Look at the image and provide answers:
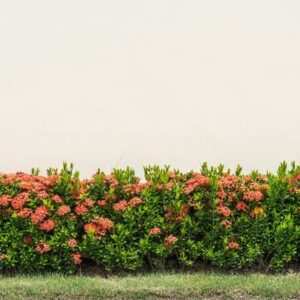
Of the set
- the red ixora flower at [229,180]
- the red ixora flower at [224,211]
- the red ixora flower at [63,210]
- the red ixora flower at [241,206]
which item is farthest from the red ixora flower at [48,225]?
the red ixora flower at [241,206]

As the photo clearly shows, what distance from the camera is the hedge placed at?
1338cm

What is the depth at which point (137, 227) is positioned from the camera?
13.5 m

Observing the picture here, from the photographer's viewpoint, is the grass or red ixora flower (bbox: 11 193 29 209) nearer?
the grass

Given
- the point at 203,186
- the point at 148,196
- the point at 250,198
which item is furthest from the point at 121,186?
the point at 250,198

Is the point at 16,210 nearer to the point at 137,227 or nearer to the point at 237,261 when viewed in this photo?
the point at 137,227

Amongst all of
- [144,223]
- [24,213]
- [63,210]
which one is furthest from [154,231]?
[24,213]

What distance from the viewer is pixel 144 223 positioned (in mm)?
13430

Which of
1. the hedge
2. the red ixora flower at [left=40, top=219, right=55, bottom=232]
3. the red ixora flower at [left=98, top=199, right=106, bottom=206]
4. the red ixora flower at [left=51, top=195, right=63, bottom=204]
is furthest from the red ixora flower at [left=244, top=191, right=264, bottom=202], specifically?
the red ixora flower at [left=40, top=219, right=55, bottom=232]

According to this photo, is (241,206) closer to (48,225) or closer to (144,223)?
(144,223)

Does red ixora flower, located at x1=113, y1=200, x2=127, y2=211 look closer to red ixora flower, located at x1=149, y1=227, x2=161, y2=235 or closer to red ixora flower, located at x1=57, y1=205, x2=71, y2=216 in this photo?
red ixora flower, located at x1=149, y1=227, x2=161, y2=235

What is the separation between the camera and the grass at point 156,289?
440 inches

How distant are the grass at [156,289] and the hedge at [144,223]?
1401 mm

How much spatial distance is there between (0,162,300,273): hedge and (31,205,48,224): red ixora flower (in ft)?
0.06

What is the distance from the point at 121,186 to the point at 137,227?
0.87m
